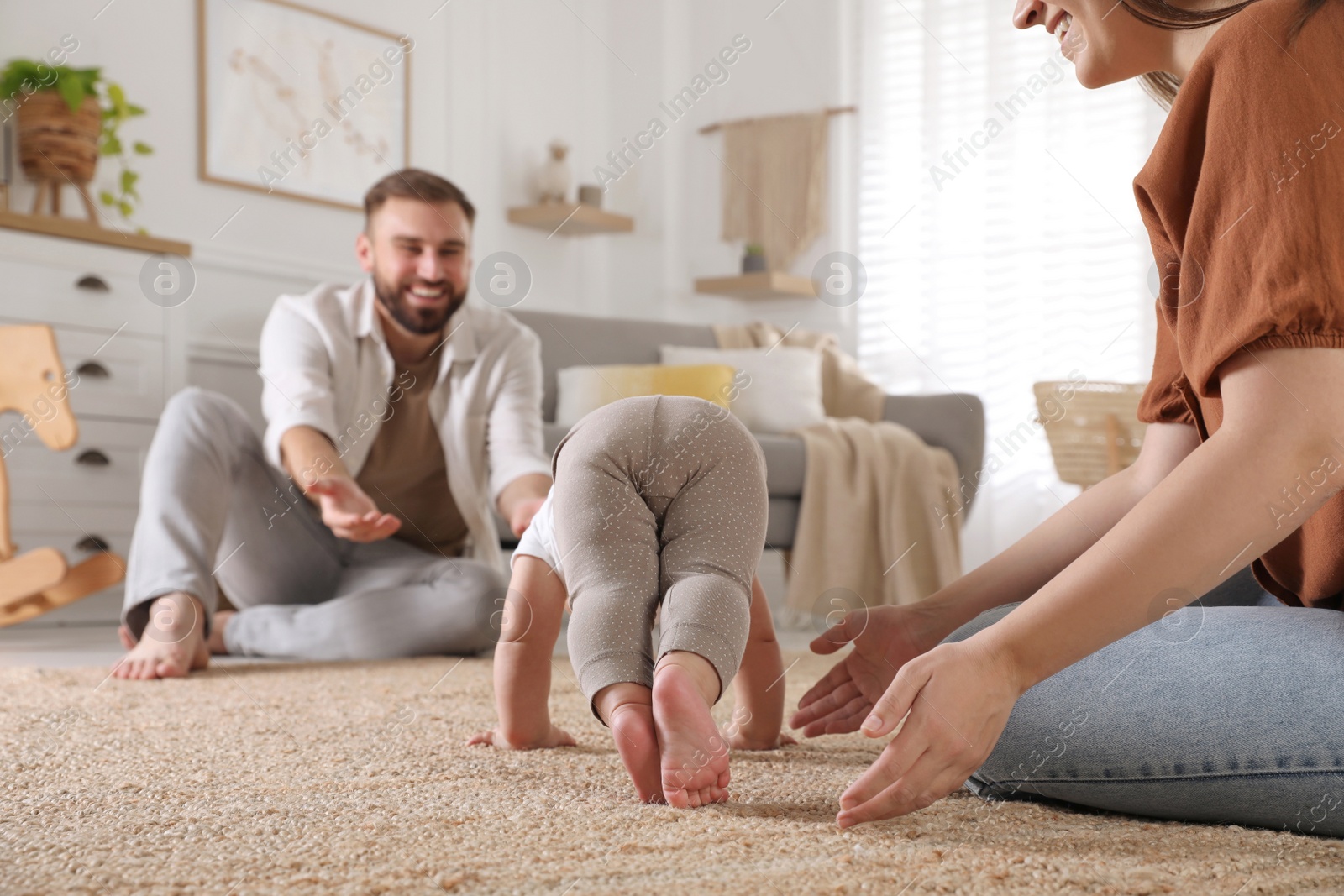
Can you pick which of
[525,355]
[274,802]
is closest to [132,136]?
[525,355]

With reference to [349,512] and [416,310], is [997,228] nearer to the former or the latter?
[416,310]

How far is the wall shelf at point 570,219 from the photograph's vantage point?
3707 millimetres

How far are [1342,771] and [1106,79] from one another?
429 mm

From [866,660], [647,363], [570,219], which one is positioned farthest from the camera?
[570,219]

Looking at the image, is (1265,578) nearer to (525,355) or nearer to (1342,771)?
(1342,771)

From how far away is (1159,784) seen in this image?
2.18 ft

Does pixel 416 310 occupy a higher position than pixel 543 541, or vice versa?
pixel 416 310

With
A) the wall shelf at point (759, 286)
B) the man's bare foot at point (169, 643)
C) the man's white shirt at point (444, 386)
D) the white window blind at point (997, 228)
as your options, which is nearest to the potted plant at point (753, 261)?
the wall shelf at point (759, 286)

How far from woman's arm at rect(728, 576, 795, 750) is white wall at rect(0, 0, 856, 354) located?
2.55 m

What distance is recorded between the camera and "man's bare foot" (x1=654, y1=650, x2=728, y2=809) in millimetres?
617

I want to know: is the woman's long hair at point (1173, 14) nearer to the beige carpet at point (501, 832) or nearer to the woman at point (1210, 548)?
the woman at point (1210, 548)

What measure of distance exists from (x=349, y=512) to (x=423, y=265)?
0.59 meters

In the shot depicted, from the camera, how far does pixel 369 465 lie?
184cm

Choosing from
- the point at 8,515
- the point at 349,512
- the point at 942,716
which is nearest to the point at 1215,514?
the point at 942,716
